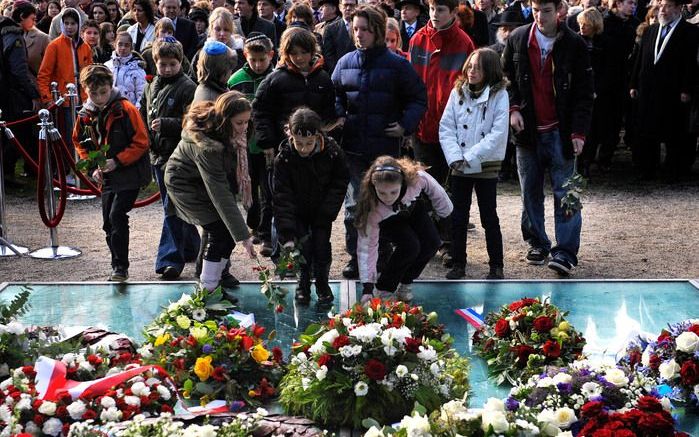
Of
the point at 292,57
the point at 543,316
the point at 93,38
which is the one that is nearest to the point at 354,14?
the point at 292,57

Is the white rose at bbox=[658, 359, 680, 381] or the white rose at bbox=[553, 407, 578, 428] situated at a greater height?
the white rose at bbox=[553, 407, 578, 428]

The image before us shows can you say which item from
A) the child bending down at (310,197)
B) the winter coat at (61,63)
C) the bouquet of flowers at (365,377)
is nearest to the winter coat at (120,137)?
the child bending down at (310,197)

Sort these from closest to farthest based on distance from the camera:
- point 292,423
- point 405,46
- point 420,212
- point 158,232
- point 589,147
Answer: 1. point 292,423
2. point 420,212
3. point 158,232
4. point 405,46
5. point 589,147

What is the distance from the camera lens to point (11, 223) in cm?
1084

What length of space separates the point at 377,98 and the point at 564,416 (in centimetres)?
421

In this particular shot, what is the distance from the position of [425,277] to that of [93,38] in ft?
18.7

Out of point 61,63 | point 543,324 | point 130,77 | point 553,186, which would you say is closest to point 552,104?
point 553,186

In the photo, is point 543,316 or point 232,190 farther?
point 232,190

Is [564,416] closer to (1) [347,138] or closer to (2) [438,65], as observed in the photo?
(1) [347,138]

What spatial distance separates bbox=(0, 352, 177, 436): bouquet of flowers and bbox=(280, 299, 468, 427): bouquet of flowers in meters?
0.67

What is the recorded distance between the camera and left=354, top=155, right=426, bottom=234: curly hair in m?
7.07

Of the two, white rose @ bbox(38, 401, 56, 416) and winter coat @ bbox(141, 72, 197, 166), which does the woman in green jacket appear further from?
white rose @ bbox(38, 401, 56, 416)

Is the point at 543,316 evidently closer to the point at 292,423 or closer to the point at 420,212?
the point at 420,212

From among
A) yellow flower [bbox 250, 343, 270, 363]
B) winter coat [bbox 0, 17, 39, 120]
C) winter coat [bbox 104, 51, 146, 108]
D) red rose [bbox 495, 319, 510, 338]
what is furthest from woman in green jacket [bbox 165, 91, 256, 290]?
winter coat [bbox 0, 17, 39, 120]
